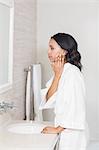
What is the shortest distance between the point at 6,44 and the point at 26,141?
0.87 metres

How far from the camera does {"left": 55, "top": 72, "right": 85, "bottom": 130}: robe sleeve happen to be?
5.54ft

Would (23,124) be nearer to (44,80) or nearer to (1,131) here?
(1,131)

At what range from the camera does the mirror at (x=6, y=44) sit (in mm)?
2104

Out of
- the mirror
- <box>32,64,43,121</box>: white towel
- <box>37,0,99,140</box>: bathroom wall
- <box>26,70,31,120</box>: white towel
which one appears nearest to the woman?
the mirror

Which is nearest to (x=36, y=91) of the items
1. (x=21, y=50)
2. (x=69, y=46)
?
(x=21, y=50)

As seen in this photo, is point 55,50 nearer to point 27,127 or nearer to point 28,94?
Result: point 27,127

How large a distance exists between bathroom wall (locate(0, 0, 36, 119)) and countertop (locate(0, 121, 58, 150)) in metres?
0.41

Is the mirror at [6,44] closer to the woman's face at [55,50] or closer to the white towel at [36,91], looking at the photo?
the woman's face at [55,50]

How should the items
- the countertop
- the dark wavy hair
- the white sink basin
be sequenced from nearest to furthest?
1. the countertop
2. the dark wavy hair
3. the white sink basin

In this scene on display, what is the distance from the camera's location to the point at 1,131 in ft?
6.15

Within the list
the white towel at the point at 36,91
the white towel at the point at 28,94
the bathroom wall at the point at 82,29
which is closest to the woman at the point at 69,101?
the white towel at the point at 28,94

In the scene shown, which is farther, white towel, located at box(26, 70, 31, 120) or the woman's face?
white towel, located at box(26, 70, 31, 120)

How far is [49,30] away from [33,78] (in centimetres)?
73

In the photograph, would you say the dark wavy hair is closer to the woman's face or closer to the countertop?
the woman's face
